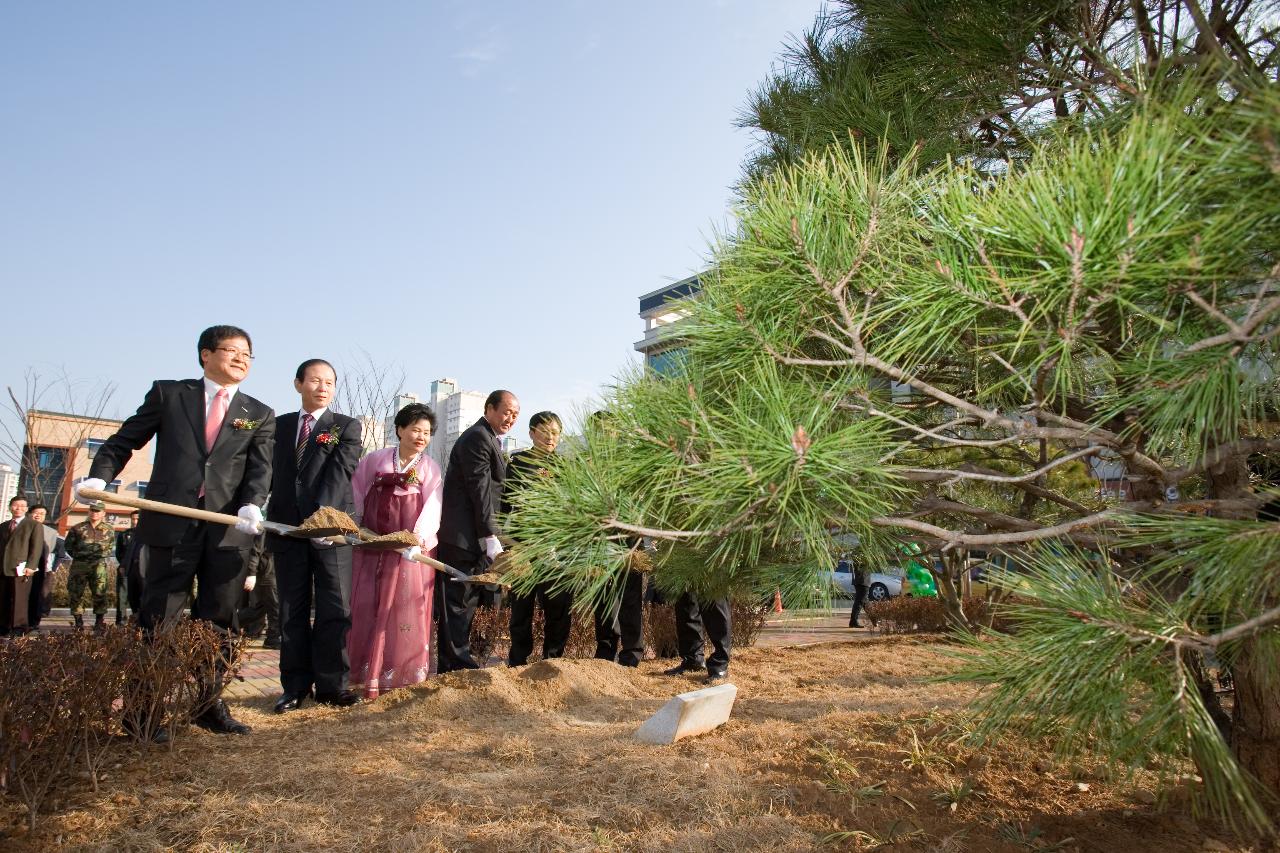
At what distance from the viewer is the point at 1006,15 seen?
235 centimetres

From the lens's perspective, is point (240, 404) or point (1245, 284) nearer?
point (1245, 284)

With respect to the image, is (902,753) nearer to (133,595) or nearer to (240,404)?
(240,404)

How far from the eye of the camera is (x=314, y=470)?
13.1 ft

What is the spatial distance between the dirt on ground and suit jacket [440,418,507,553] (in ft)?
3.83

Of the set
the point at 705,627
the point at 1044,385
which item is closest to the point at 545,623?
the point at 705,627

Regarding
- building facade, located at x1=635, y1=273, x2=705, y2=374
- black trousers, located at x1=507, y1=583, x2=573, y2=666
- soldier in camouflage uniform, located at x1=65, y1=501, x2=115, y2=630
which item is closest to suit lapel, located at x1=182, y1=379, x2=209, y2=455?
black trousers, located at x1=507, y1=583, x2=573, y2=666

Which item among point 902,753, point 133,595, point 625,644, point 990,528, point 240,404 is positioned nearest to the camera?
point 990,528

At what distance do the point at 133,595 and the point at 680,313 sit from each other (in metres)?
6.48

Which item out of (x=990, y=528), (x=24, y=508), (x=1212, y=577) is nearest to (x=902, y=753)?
(x=990, y=528)

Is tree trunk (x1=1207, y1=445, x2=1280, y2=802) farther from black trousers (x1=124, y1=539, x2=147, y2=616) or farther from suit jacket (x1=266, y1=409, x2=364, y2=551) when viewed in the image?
black trousers (x1=124, y1=539, x2=147, y2=616)

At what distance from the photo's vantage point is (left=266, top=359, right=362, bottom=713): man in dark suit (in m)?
3.90

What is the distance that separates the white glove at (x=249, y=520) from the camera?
328 centimetres

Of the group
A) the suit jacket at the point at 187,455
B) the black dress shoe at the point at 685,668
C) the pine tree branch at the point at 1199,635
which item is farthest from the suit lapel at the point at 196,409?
the pine tree branch at the point at 1199,635

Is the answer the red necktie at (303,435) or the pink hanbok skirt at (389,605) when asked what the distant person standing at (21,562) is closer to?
the pink hanbok skirt at (389,605)
